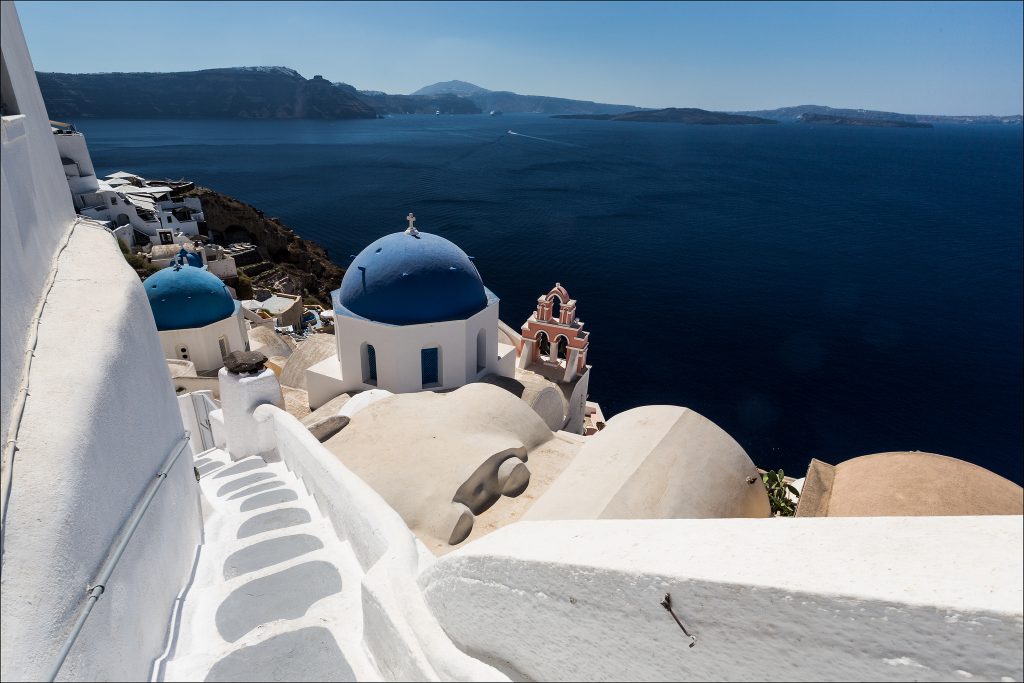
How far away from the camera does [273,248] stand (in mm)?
51625

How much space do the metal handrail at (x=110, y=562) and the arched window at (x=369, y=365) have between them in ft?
30.8

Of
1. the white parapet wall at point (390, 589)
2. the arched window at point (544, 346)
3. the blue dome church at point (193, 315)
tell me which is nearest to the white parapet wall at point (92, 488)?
the white parapet wall at point (390, 589)

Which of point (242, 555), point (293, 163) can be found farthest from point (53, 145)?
point (293, 163)

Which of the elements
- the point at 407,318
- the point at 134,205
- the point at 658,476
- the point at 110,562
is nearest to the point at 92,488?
the point at 110,562

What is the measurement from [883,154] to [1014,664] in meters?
177

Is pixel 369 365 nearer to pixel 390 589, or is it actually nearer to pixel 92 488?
pixel 390 589

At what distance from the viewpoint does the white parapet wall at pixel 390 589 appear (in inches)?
143

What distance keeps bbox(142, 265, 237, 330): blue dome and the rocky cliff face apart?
2692cm

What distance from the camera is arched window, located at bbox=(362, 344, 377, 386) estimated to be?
14.9m

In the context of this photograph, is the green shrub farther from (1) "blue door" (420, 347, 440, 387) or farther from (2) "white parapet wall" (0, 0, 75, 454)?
(1) "blue door" (420, 347, 440, 387)

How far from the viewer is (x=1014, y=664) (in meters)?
1.70

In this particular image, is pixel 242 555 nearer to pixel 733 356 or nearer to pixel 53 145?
pixel 53 145

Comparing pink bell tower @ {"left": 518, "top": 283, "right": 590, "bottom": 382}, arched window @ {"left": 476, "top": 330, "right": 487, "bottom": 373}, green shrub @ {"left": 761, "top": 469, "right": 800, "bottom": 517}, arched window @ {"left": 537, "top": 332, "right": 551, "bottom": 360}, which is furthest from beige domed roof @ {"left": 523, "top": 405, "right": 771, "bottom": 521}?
arched window @ {"left": 537, "top": 332, "right": 551, "bottom": 360}

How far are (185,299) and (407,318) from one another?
10.5 m
